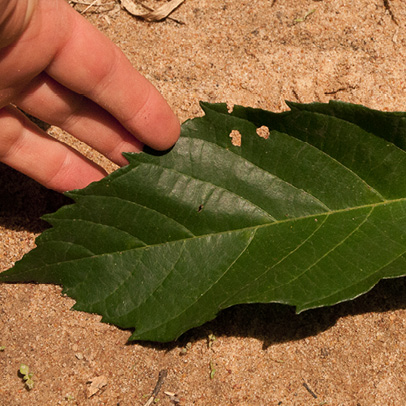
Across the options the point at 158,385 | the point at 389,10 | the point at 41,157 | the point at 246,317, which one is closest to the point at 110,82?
the point at 41,157

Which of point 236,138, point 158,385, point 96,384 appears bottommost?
point 158,385

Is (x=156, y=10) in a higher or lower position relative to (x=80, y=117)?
higher

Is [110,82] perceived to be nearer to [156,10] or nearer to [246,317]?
[156,10]

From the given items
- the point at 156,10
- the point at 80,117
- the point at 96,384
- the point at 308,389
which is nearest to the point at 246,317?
the point at 308,389

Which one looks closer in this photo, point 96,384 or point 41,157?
point 96,384

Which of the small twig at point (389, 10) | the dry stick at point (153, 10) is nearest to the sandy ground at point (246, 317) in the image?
the small twig at point (389, 10)

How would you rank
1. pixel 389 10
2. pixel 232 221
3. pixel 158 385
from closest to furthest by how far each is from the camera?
pixel 232 221
pixel 158 385
pixel 389 10

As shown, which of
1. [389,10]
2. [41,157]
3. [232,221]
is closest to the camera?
[232,221]

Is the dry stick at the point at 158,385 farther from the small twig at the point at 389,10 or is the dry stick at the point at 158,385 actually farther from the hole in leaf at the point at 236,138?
the small twig at the point at 389,10
